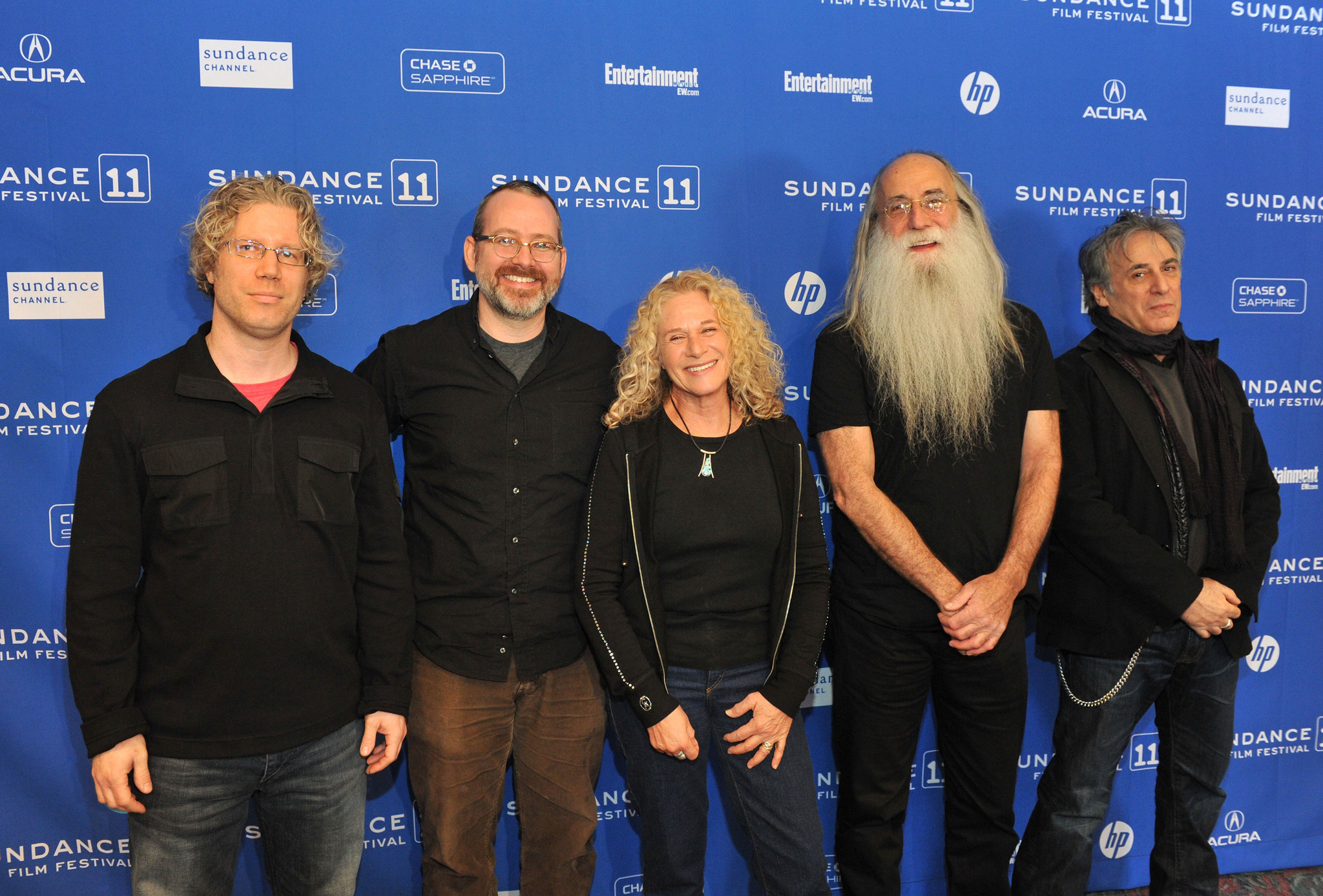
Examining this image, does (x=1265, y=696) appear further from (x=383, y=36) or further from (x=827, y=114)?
(x=383, y=36)

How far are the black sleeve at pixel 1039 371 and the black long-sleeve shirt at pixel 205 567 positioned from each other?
2.02 m

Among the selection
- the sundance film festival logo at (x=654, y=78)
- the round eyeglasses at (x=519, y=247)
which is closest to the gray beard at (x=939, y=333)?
the sundance film festival logo at (x=654, y=78)

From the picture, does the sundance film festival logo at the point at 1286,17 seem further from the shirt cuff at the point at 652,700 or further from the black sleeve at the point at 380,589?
the black sleeve at the point at 380,589

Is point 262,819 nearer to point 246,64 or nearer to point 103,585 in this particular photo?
point 103,585

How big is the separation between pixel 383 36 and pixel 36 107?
3.54 feet

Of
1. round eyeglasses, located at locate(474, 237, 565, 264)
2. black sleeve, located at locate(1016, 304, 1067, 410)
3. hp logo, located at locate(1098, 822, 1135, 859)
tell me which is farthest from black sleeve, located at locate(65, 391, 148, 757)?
hp logo, located at locate(1098, 822, 1135, 859)

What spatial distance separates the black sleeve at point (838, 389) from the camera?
243 cm

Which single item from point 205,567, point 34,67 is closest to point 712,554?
point 205,567

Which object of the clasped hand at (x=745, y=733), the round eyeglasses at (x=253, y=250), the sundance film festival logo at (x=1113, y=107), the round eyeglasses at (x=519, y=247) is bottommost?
the clasped hand at (x=745, y=733)

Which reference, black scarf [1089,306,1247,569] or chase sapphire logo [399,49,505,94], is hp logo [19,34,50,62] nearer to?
chase sapphire logo [399,49,505,94]

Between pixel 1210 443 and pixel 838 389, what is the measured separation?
1.22m

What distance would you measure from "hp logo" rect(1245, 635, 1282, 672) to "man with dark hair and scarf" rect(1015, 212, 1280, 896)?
2.73 feet

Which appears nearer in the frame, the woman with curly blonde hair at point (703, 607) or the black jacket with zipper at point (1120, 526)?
the woman with curly blonde hair at point (703, 607)

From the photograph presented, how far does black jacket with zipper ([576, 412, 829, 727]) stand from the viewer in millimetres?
2090
